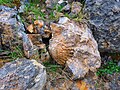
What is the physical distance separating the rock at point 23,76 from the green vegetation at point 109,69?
1.14 metres

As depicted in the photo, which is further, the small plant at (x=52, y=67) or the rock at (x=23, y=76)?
the small plant at (x=52, y=67)

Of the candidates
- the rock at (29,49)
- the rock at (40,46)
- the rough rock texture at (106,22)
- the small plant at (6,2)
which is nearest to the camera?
the rock at (29,49)

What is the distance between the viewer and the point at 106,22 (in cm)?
415

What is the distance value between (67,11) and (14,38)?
1.09m

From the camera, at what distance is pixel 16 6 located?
4.45 meters

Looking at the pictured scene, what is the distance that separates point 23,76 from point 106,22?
64.1 inches

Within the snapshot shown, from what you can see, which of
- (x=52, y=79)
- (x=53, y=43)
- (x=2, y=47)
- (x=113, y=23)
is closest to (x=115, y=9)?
(x=113, y=23)

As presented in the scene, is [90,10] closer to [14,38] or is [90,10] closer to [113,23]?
[113,23]

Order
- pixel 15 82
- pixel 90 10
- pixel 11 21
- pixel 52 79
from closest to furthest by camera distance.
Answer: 1. pixel 15 82
2. pixel 52 79
3. pixel 11 21
4. pixel 90 10

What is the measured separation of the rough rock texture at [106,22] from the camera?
13.6ft

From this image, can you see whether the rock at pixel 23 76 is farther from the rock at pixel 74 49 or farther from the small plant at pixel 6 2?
the small plant at pixel 6 2

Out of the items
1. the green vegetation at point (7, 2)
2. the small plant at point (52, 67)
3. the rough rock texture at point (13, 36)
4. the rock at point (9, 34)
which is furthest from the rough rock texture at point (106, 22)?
the green vegetation at point (7, 2)

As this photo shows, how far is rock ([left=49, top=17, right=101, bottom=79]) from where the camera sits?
3.76m

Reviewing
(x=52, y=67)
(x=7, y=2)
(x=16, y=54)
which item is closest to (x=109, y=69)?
(x=52, y=67)
